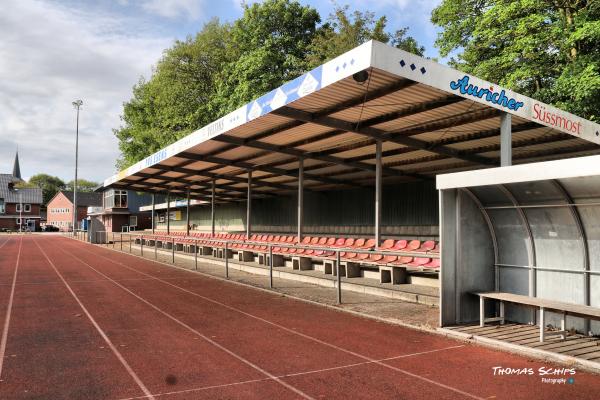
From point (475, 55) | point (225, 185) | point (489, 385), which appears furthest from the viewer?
point (225, 185)

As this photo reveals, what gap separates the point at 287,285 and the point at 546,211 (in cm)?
722

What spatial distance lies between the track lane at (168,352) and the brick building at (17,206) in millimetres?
Result: 82949

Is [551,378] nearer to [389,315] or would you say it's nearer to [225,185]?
[389,315]

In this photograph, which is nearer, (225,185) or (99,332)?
(99,332)

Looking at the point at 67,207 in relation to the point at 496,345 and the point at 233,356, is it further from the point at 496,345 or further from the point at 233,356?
the point at 496,345

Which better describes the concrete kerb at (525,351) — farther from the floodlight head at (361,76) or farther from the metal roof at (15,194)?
the metal roof at (15,194)

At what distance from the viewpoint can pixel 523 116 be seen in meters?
11.0

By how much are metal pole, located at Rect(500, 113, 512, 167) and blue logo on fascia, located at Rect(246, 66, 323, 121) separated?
456cm

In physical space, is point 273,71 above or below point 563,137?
above

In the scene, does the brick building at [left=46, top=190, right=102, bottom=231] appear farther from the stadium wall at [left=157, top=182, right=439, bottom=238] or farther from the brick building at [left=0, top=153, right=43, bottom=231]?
the stadium wall at [left=157, top=182, right=439, bottom=238]

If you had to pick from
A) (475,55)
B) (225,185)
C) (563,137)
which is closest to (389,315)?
(563,137)

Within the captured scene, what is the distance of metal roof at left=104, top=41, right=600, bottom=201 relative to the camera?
9.36 m

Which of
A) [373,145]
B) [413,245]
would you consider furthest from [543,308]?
[373,145]

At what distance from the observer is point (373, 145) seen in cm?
1528
